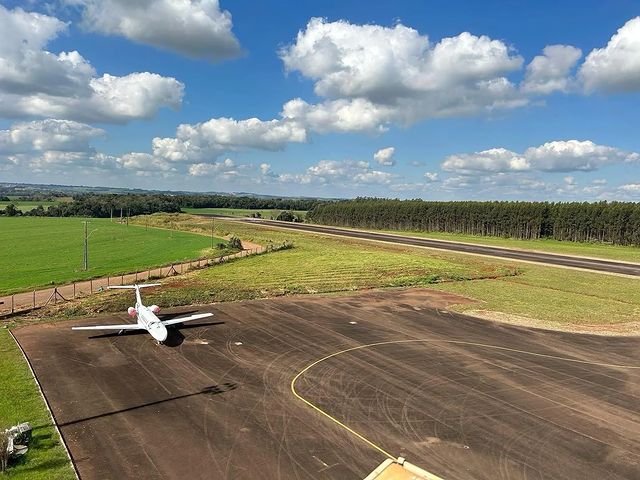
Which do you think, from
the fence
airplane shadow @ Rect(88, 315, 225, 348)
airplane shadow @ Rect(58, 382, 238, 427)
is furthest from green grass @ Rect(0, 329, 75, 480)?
the fence

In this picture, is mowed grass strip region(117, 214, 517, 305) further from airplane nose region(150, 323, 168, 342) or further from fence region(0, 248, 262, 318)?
airplane nose region(150, 323, 168, 342)

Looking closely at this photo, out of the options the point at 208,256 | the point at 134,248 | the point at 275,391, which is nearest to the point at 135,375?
the point at 275,391

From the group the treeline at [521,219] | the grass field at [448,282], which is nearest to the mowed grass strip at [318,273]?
the grass field at [448,282]

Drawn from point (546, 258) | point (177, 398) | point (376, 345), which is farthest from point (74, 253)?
point (546, 258)

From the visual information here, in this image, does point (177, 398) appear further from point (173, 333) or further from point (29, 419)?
point (173, 333)

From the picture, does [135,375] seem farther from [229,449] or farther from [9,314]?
[9,314]

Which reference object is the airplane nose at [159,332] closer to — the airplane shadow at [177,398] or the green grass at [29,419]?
the green grass at [29,419]
